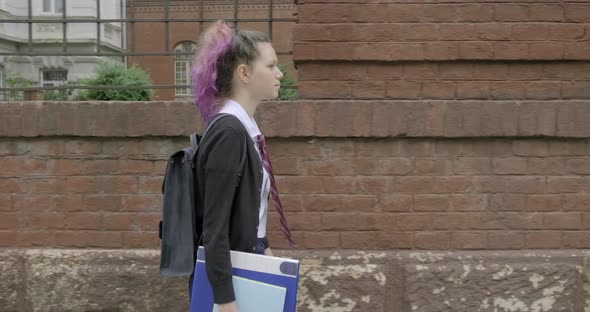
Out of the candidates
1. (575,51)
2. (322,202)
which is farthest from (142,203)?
(575,51)

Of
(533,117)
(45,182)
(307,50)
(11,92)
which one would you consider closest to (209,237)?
(307,50)

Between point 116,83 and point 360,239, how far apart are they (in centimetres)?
209

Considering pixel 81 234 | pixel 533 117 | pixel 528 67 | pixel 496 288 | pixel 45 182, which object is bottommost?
pixel 496 288

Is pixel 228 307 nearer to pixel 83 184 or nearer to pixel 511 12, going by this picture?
pixel 83 184

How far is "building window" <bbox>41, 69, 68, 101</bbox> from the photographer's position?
4133mm

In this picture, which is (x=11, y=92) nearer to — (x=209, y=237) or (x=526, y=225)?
(x=209, y=237)

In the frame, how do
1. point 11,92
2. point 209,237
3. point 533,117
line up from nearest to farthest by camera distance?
1. point 209,237
2. point 533,117
3. point 11,92

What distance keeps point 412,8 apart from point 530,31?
0.73 m

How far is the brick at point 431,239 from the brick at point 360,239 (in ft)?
0.86

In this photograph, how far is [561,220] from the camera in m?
3.43

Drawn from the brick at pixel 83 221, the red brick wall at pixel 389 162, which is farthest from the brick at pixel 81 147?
the brick at pixel 83 221

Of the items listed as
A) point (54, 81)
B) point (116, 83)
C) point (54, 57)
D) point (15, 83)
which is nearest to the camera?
point (116, 83)

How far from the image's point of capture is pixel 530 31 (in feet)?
11.2

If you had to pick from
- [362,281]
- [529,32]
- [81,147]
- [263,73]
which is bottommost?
[362,281]
